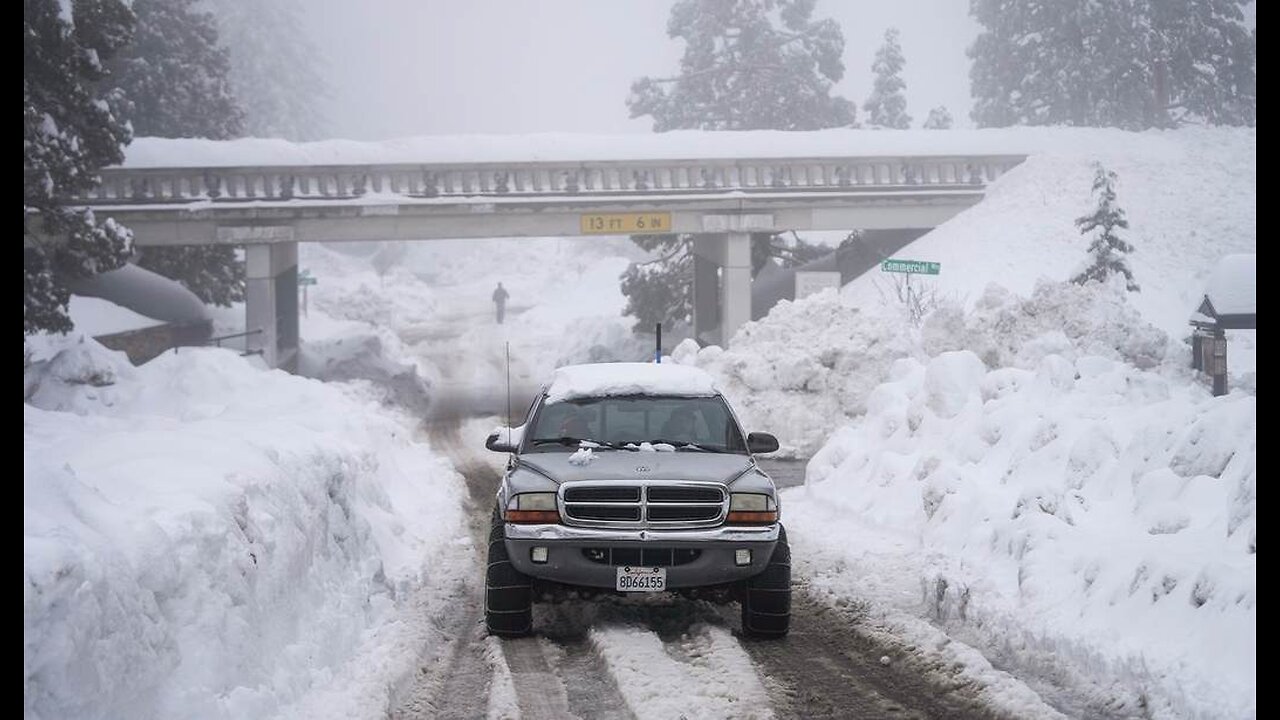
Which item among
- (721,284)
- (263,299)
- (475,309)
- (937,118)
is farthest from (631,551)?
(937,118)

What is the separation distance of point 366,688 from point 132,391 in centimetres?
1308

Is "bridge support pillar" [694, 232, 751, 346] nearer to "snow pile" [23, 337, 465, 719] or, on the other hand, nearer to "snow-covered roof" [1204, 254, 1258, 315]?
"snow-covered roof" [1204, 254, 1258, 315]

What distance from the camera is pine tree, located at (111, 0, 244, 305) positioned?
38.2 meters

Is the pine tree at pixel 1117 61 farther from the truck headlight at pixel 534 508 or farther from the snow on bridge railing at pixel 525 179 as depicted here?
the truck headlight at pixel 534 508

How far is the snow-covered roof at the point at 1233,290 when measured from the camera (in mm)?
18812

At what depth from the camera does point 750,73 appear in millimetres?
63969

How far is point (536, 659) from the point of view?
26.0ft

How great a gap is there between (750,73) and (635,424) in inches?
2257

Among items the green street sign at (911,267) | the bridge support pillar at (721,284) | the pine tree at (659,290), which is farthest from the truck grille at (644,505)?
the pine tree at (659,290)

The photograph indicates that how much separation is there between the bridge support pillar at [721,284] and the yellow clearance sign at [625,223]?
2.11 metres

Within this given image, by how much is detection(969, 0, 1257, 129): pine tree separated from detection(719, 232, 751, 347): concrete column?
103 feet

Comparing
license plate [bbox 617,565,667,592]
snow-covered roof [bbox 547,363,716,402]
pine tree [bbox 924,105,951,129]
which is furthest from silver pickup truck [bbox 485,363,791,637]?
pine tree [bbox 924,105,951,129]

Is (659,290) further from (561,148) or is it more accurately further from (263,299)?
(263,299)

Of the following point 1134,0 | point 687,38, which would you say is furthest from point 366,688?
point 687,38
